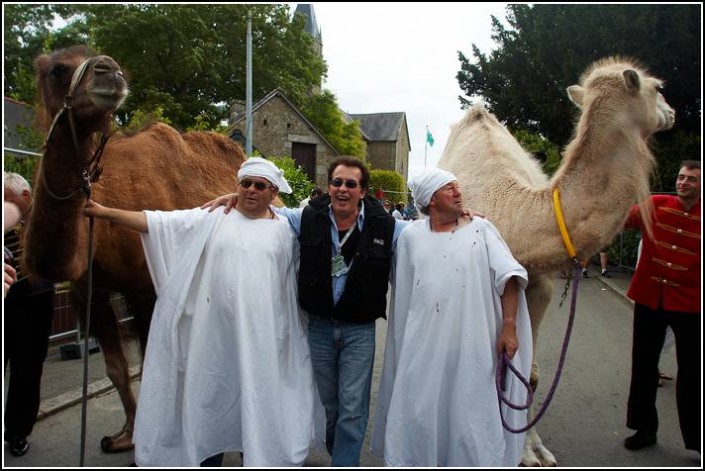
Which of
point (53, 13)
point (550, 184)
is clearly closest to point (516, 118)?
point (550, 184)

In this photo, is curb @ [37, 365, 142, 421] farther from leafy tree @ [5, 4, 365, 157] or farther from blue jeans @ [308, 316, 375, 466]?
leafy tree @ [5, 4, 365, 157]

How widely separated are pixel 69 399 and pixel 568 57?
1284 cm

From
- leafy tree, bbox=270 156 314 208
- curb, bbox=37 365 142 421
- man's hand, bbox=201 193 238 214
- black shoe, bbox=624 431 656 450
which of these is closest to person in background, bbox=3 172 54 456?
curb, bbox=37 365 142 421

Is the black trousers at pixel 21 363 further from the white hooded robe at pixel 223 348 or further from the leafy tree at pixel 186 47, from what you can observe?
the leafy tree at pixel 186 47

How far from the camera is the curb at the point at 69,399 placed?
187 inches

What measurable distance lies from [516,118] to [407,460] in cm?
1515

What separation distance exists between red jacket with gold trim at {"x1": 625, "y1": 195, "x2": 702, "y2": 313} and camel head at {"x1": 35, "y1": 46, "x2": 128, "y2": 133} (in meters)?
3.57

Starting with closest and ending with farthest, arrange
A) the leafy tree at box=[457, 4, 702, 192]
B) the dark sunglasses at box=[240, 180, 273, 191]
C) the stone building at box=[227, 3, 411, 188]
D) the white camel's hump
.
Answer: the dark sunglasses at box=[240, 180, 273, 191], the white camel's hump, the leafy tree at box=[457, 4, 702, 192], the stone building at box=[227, 3, 411, 188]

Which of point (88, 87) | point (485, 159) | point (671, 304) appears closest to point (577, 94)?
point (485, 159)

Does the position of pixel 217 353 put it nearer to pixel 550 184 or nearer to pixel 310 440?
pixel 310 440

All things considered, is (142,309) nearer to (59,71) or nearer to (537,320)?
(59,71)

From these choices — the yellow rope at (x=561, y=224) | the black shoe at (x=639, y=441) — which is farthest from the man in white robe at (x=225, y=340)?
the black shoe at (x=639, y=441)

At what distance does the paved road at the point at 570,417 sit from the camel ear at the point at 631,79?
2624 millimetres

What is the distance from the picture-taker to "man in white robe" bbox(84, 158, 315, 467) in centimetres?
304
